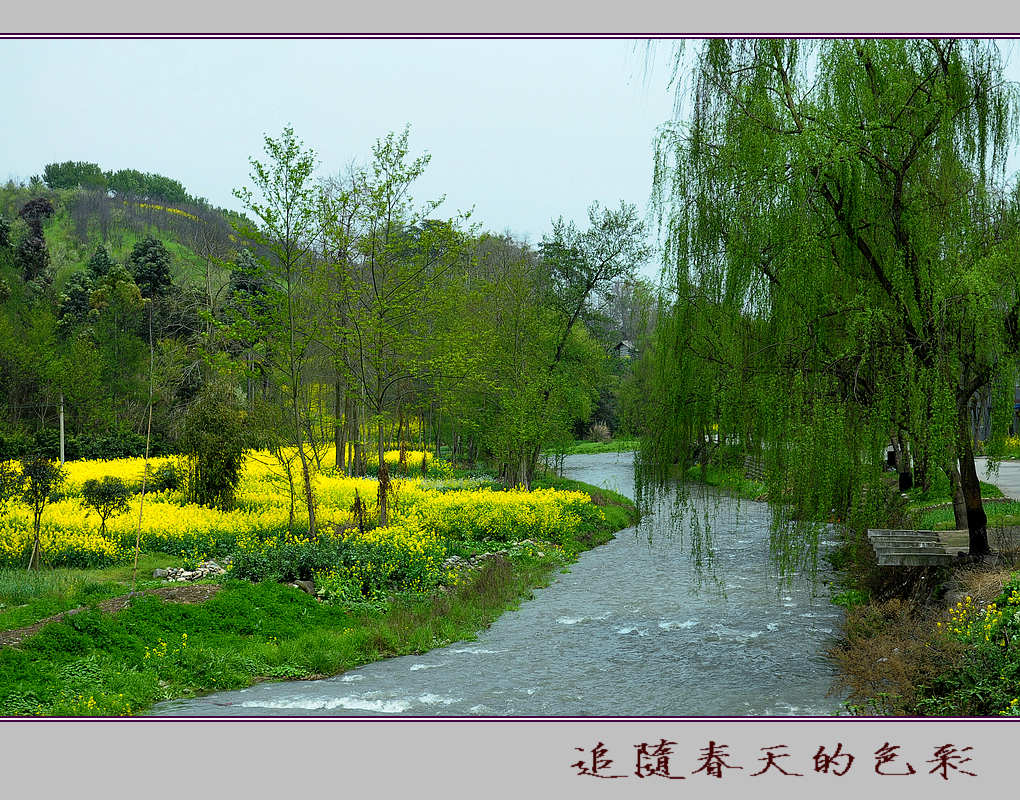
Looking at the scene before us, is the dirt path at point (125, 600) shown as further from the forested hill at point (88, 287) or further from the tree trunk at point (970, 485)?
the tree trunk at point (970, 485)

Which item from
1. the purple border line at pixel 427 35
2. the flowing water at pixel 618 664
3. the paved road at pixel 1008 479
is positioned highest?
the purple border line at pixel 427 35

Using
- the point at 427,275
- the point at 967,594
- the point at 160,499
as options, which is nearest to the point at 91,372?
the point at 160,499

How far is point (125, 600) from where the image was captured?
7.83 metres

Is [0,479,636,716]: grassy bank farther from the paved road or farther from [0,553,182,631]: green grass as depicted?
the paved road

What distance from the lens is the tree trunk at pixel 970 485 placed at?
6.29m

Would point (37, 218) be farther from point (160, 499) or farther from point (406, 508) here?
point (406, 508)

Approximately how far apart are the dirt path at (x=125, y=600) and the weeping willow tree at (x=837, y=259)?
194 inches

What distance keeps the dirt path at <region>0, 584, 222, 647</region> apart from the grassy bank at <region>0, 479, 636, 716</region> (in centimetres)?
6

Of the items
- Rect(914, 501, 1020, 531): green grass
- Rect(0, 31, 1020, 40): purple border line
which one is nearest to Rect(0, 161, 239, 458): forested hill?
Rect(0, 31, 1020, 40): purple border line

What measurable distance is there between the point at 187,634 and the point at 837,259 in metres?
6.27

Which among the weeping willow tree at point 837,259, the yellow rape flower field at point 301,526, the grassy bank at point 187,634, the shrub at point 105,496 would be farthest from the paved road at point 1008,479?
the shrub at point 105,496

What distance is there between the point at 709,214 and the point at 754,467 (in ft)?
6.90

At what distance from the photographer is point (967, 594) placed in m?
6.53

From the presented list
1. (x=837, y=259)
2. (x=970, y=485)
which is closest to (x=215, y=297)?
(x=837, y=259)
